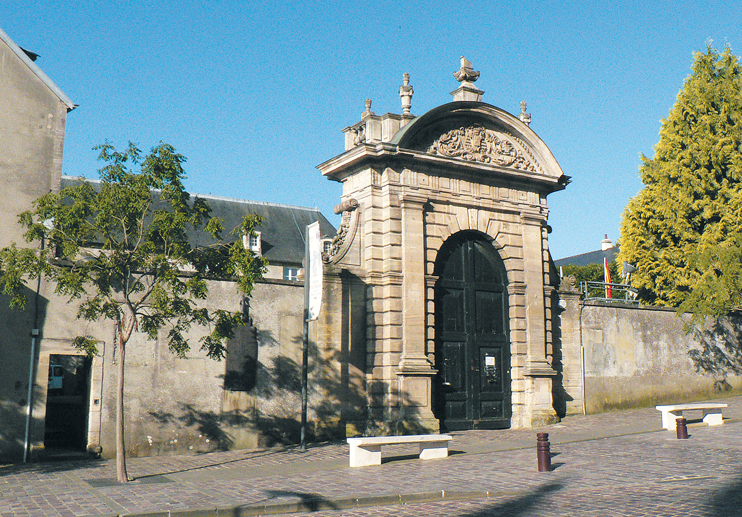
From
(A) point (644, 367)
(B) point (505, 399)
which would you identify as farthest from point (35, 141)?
(A) point (644, 367)

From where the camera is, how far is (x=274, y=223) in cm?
4569

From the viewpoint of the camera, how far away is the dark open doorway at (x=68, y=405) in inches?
531

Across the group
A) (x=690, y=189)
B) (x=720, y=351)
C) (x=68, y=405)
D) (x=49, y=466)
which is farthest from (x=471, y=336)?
(x=690, y=189)

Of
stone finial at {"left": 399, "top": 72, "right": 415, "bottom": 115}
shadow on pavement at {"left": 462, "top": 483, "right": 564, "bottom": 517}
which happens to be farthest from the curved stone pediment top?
shadow on pavement at {"left": 462, "top": 483, "right": 564, "bottom": 517}

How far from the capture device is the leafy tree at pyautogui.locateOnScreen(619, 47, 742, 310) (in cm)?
2625

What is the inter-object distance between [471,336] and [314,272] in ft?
15.4

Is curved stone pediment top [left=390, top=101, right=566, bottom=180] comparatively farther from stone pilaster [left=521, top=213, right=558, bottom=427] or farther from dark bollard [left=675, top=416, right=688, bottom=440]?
dark bollard [left=675, top=416, right=688, bottom=440]

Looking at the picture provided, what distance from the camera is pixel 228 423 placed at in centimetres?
1409

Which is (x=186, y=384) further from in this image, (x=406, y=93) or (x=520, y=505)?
(x=406, y=93)

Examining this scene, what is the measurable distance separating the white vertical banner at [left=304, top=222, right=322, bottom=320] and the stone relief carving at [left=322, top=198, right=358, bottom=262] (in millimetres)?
1262

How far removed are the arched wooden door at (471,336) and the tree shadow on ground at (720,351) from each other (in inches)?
301

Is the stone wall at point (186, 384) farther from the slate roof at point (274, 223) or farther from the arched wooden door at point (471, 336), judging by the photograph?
the slate roof at point (274, 223)

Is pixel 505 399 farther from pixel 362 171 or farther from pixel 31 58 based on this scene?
pixel 31 58

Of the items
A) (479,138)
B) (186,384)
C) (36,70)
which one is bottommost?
(186,384)
